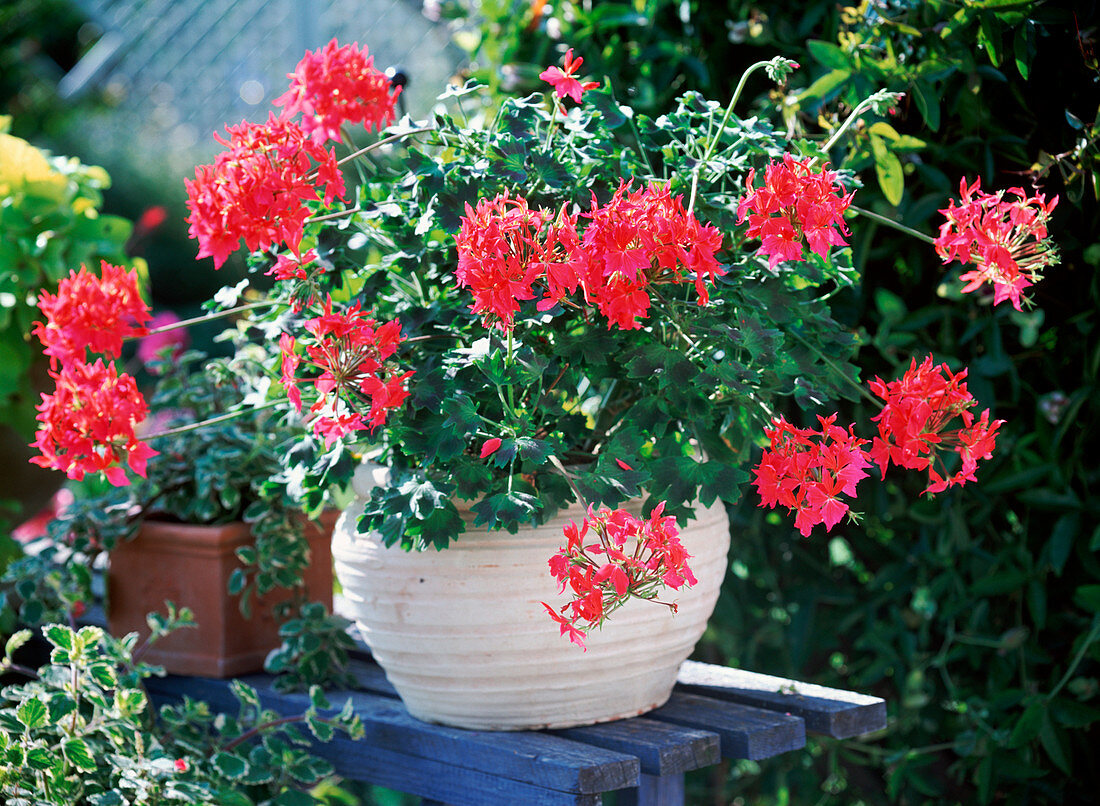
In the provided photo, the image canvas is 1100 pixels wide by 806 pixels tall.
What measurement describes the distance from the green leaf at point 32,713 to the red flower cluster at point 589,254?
63cm

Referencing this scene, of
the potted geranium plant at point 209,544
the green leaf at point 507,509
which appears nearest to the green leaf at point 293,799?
the potted geranium plant at point 209,544

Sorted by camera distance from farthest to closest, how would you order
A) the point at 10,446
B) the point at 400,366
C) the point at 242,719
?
the point at 10,446, the point at 242,719, the point at 400,366

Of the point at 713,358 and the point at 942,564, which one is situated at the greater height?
the point at 713,358

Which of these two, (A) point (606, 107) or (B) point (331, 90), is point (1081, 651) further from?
(B) point (331, 90)

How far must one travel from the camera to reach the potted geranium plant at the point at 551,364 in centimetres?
85

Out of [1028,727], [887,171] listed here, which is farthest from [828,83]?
[1028,727]

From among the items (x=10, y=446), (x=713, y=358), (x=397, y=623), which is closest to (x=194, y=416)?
(x=10, y=446)

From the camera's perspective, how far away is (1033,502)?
1.39m

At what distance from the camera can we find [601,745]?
1.06 meters

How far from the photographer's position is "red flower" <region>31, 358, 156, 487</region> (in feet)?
3.26

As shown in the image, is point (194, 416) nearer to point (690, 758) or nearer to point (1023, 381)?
point (690, 758)

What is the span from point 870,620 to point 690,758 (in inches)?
24.3

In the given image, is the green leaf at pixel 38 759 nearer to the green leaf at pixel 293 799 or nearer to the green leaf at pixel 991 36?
the green leaf at pixel 293 799

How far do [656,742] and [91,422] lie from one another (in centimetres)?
63
